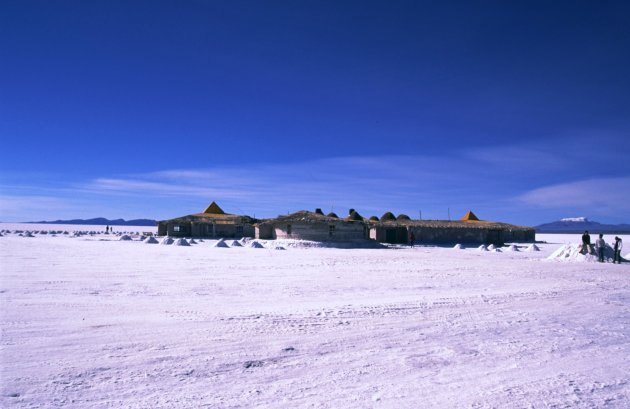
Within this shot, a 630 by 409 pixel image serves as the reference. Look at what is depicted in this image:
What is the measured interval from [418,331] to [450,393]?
224cm

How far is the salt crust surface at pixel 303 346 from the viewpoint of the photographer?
4.01 m

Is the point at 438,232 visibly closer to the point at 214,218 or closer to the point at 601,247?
the point at 601,247

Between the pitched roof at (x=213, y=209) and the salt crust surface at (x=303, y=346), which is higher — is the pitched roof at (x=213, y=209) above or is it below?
above

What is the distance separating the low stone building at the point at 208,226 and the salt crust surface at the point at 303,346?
114 ft

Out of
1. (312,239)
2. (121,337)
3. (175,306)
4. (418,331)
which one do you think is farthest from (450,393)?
(312,239)

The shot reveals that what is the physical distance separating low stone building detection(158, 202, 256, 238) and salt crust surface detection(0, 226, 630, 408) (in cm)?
3482

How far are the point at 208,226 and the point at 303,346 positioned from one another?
41789 mm

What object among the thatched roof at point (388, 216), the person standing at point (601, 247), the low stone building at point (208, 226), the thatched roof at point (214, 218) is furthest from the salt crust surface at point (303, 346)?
the thatched roof at point (388, 216)

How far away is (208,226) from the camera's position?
45.7 m

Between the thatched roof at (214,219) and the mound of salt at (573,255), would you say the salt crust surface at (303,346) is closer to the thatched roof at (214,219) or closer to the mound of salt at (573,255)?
the mound of salt at (573,255)

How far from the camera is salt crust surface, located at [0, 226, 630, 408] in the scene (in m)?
4.01

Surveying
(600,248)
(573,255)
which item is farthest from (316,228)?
(600,248)

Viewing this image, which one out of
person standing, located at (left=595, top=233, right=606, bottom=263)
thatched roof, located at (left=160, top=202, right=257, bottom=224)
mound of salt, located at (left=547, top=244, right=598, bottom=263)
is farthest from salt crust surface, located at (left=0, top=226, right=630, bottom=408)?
thatched roof, located at (left=160, top=202, right=257, bottom=224)

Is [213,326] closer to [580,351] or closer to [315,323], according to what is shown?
[315,323]
